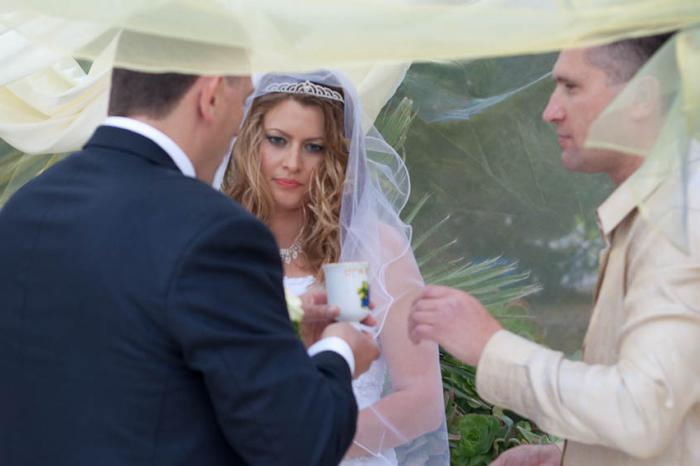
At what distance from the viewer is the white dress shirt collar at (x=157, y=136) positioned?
109 inches

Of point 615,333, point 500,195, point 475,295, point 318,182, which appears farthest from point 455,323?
point 475,295

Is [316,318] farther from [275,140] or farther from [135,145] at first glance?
[275,140]

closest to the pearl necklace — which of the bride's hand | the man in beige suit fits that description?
the bride's hand

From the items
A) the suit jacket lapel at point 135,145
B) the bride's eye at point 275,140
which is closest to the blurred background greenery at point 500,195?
the bride's eye at point 275,140

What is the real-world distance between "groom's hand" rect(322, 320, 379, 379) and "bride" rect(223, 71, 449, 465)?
1016 millimetres

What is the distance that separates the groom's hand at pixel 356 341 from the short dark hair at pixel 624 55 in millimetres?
889

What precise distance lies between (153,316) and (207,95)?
53 centimetres

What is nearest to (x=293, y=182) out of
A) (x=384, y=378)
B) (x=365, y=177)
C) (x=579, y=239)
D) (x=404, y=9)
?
(x=365, y=177)

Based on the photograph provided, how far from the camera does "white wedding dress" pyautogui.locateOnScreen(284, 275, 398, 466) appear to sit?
4.20m

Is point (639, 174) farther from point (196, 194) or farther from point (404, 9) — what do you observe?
point (196, 194)

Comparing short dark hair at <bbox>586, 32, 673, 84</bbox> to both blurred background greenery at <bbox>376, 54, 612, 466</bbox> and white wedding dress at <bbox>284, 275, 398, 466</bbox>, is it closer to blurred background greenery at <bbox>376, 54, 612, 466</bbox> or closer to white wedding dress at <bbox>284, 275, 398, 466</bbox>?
blurred background greenery at <bbox>376, 54, 612, 466</bbox>

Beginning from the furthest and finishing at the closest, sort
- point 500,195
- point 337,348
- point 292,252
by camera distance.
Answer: point 500,195
point 292,252
point 337,348

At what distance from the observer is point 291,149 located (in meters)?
4.31

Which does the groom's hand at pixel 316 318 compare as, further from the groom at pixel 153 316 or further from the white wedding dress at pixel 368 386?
the white wedding dress at pixel 368 386
